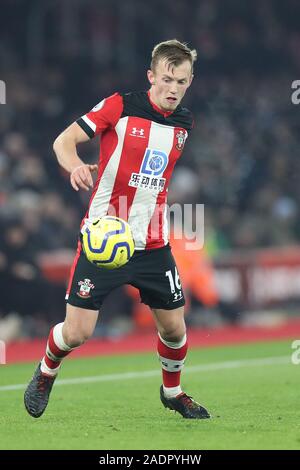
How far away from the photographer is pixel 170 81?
272 inches

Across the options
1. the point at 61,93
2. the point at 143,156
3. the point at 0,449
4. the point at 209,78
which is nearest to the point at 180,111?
the point at 143,156

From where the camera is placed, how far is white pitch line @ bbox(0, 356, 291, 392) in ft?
32.0

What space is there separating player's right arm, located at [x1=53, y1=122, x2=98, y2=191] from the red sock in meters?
1.48

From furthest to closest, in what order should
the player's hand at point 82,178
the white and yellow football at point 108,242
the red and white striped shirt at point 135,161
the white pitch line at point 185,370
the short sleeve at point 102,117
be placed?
the white pitch line at point 185,370
the red and white striped shirt at point 135,161
the short sleeve at point 102,117
the white and yellow football at point 108,242
the player's hand at point 82,178

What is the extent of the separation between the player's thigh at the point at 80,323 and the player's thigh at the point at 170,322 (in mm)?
469

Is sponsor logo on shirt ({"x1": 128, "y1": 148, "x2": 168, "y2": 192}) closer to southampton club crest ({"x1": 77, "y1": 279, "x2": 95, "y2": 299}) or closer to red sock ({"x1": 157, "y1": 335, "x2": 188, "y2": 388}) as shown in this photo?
southampton club crest ({"x1": 77, "y1": 279, "x2": 95, "y2": 299})

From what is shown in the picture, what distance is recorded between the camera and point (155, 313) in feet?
23.7

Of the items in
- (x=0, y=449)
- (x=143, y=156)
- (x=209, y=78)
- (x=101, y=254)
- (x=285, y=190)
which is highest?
(x=143, y=156)

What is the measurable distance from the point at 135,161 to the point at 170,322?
42.2 inches

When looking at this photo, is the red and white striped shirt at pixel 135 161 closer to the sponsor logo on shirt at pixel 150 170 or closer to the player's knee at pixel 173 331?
the sponsor logo on shirt at pixel 150 170

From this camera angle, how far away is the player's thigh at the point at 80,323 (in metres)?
6.94

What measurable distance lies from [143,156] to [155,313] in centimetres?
103

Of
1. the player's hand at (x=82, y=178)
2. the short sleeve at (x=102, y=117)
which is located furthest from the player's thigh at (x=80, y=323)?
the short sleeve at (x=102, y=117)

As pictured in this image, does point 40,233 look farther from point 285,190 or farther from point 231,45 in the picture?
point 231,45
